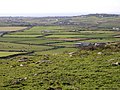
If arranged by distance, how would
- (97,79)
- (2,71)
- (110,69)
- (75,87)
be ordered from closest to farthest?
(75,87) → (97,79) → (110,69) → (2,71)

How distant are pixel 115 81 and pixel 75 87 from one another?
4158mm

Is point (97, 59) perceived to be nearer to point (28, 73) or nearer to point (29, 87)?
point (28, 73)

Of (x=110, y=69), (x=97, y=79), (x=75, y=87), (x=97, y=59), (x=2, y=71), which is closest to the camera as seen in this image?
(x=75, y=87)

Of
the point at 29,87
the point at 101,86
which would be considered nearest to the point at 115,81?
the point at 101,86

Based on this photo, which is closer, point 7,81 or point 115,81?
point 115,81

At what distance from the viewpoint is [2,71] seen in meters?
38.9

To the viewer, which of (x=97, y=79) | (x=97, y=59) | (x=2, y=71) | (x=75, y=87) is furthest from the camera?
(x=97, y=59)

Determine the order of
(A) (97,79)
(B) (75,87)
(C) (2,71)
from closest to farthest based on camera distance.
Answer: (B) (75,87) → (A) (97,79) → (C) (2,71)

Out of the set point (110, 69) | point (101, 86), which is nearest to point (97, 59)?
point (110, 69)

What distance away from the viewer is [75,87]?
28.8 m

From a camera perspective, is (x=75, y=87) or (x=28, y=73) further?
(x=28, y=73)

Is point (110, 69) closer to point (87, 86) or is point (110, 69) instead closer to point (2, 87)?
point (87, 86)

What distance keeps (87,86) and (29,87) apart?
5508 millimetres

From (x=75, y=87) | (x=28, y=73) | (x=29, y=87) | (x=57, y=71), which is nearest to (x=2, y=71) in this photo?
(x=28, y=73)
